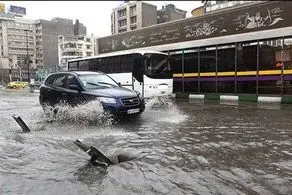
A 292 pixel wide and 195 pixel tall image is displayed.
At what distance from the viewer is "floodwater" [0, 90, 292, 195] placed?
196 inches

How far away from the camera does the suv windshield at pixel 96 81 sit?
1169 centimetres

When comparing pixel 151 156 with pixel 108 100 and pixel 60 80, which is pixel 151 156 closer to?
pixel 108 100

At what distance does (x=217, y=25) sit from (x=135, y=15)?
73.8 metres

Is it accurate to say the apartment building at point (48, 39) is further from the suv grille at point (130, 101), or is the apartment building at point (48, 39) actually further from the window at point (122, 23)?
the suv grille at point (130, 101)

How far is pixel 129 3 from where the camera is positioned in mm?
96125

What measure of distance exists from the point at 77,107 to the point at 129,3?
88.5 metres

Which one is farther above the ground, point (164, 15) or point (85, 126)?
point (164, 15)

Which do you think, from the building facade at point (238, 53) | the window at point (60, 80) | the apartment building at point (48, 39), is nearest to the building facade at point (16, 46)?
the apartment building at point (48, 39)

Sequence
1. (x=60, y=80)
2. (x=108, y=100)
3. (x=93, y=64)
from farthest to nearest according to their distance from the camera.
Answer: (x=93, y=64) < (x=60, y=80) < (x=108, y=100)

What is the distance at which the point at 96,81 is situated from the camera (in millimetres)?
12031

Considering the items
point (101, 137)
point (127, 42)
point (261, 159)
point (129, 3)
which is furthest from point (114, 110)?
point (129, 3)

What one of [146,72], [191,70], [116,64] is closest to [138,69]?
[146,72]

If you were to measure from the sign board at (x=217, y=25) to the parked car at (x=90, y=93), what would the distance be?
1173cm

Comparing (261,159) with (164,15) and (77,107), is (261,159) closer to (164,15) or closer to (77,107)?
(77,107)
